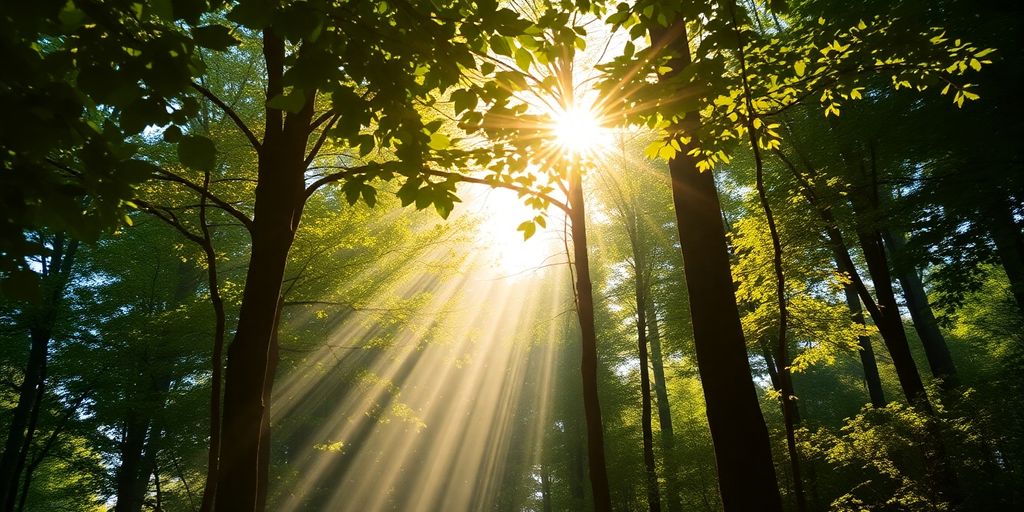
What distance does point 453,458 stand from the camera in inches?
1062

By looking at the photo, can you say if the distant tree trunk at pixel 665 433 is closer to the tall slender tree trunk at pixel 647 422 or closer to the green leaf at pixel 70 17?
the tall slender tree trunk at pixel 647 422

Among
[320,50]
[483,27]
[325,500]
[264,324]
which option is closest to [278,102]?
[320,50]

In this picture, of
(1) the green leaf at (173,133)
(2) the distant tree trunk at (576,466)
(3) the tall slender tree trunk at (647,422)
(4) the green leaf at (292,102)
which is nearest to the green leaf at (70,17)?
(1) the green leaf at (173,133)

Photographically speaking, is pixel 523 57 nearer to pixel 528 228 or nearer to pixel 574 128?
pixel 528 228

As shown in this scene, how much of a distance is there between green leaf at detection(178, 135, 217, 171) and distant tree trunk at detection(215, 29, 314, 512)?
1054 millimetres

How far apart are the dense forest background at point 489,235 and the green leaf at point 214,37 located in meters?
0.01

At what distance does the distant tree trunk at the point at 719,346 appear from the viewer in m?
3.09

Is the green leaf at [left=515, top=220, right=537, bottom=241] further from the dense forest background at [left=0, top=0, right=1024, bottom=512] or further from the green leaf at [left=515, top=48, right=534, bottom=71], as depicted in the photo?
the green leaf at [left=515, top=48, right=534, bottom=71]

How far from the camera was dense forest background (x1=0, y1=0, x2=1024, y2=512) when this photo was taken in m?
2.20

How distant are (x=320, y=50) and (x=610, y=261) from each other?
16.2 metres

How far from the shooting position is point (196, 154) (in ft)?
6.33

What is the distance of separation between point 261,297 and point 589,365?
9.63 feet

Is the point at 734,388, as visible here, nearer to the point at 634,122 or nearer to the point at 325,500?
the point at 634,122

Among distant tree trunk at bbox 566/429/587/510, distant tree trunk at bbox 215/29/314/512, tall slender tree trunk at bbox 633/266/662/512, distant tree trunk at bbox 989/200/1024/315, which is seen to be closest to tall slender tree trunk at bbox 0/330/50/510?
distant tree trunk at bbox 215/29/314/512
